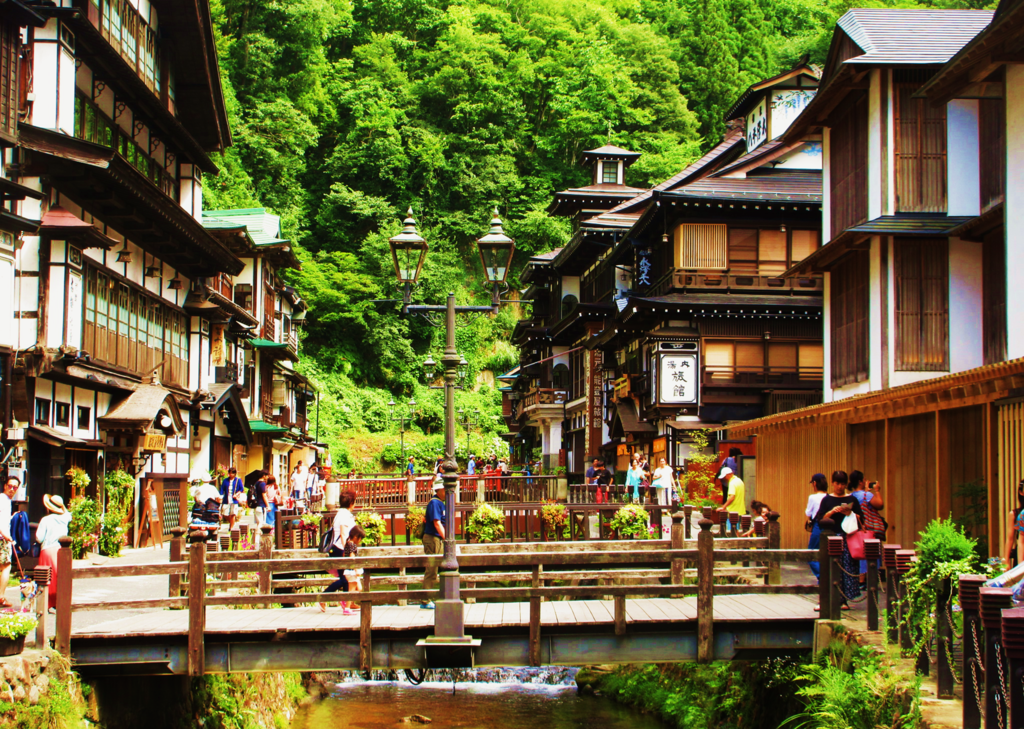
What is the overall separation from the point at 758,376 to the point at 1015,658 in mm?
29090

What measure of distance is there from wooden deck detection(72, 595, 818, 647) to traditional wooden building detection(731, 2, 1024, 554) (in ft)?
12.0

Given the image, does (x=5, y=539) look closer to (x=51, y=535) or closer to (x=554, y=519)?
(x=51, y=535)

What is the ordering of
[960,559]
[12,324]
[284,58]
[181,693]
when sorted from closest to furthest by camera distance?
1. [960,559]
2. [181,693]
3. [12,324]
4. [284,58]

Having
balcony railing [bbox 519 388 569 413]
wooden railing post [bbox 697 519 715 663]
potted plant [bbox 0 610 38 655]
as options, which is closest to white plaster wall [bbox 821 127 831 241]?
wooden railing post [bbox 697 519 715 663]

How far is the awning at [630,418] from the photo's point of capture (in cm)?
3731

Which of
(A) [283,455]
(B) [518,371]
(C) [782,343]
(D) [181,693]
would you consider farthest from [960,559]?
(B) [518,371]

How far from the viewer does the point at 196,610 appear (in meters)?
11.8

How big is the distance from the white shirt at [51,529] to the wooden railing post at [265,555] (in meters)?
2.83

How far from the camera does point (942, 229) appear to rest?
20172 mm

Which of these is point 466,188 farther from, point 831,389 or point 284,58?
point 831,389

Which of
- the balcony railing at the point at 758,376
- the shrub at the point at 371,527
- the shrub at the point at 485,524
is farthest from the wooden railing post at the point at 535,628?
the balcony railing at the point at 758,376

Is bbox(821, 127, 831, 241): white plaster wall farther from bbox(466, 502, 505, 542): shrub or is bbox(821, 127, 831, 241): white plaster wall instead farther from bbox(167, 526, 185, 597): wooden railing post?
bbox(167, 526, 185, 597): wooden railing post

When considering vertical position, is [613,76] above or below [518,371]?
above

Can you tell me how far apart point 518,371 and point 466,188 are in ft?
50.4
